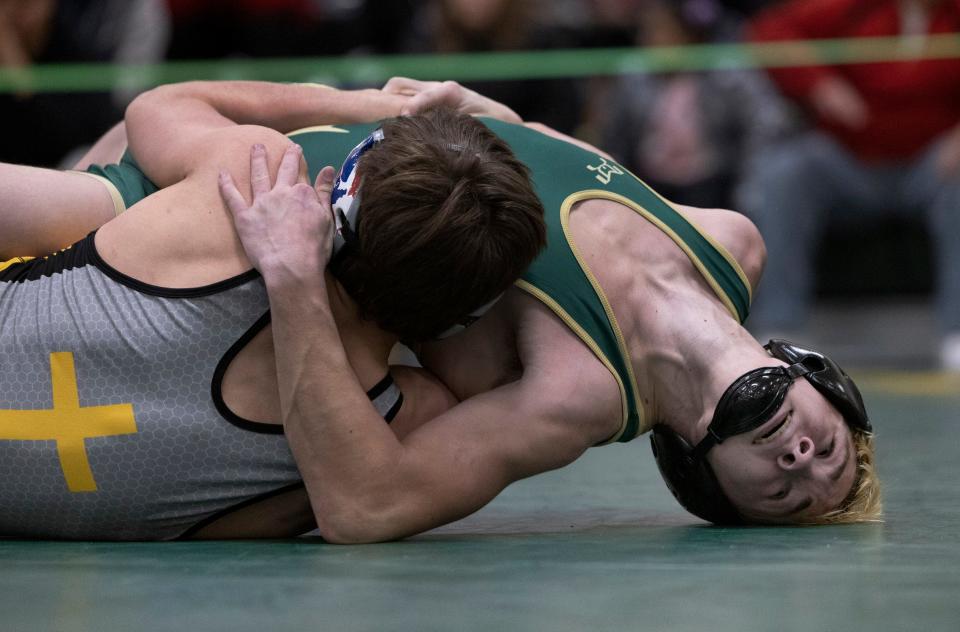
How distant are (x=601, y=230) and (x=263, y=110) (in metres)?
0.75

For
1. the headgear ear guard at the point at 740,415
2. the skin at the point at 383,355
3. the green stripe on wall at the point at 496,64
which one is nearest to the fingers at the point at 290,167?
the skin at the point at 383,355

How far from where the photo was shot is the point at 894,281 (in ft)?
26.0

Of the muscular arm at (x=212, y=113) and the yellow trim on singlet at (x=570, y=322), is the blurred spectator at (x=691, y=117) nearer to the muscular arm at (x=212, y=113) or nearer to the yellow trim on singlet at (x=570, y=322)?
the muscular arm at (x=212, y=113)

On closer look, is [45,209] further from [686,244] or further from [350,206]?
[686,244]

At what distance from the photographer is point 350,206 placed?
246cm

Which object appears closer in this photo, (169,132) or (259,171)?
(259,171)

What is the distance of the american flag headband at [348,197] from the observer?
246 cm

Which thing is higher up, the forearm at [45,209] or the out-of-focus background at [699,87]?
the out-of-focus background at [699,87]

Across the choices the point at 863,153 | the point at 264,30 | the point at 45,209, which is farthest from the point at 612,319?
the point at 264,30

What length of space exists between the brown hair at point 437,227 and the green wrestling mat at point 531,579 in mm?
423

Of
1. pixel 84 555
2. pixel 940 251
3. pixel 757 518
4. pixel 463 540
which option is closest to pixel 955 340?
pixel 940 251

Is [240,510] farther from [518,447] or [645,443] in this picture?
[645,443]

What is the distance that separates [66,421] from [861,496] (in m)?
1.44

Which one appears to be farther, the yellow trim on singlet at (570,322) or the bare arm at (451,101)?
the bare arm at (451,101)
